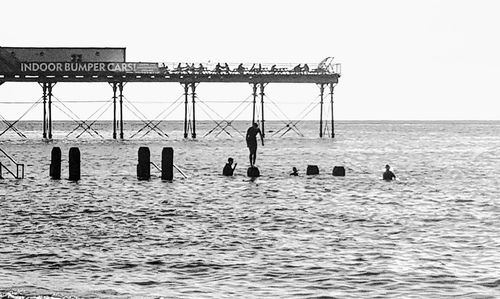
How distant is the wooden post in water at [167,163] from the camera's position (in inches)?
1528

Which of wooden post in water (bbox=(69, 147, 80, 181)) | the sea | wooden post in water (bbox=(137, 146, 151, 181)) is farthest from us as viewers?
wooden post in water (bbox=(137, 146, 151, 181))

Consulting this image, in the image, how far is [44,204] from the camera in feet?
97.1

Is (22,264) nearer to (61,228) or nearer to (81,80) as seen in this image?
(61,228)

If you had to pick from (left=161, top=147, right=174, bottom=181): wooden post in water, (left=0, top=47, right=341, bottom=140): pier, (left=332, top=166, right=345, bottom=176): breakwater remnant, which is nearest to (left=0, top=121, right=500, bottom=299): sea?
(left=161, top=147, right=174, bottom=181): wooden post in water

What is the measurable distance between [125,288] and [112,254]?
144 inches

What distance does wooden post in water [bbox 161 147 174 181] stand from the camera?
38812 mm

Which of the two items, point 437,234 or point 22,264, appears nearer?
point 22,264

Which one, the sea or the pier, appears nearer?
the sea

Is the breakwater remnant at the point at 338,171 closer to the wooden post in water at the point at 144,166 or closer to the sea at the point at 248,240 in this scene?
the sea at the point at 248,240

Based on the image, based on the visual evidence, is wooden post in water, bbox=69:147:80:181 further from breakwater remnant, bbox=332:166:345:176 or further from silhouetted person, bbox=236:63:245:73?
silhouetted person, bbox=236:63:245:73

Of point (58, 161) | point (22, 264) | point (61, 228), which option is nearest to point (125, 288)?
point (22, 264)

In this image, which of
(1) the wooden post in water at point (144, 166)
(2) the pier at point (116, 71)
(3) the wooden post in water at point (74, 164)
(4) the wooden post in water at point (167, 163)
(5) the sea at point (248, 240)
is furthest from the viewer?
(2) the pier at point (116, 71)

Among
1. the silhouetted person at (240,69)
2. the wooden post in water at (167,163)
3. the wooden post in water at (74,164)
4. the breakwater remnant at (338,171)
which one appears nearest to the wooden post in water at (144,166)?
the wooden post in water at (167,163)

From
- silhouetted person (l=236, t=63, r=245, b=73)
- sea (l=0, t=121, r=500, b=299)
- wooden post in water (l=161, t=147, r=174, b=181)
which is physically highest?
silhouetted person (l=236, t=63, r=245, b=73)
